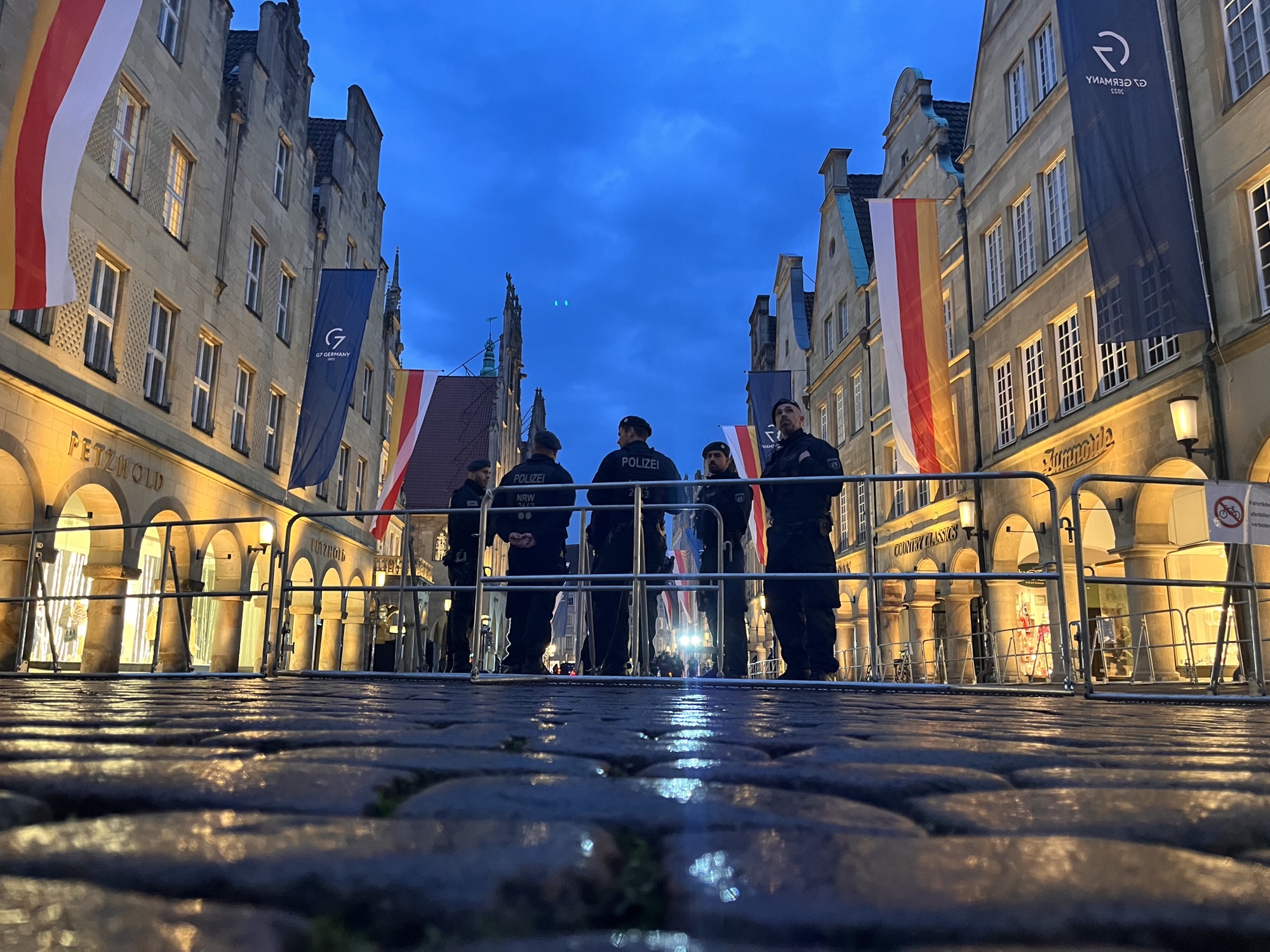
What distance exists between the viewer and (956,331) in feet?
76.9

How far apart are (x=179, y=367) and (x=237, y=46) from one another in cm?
943

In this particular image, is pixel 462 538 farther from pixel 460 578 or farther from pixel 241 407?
pixel 241 407

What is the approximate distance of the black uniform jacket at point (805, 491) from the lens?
8.16 m

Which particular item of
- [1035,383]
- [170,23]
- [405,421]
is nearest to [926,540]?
[1035,383]

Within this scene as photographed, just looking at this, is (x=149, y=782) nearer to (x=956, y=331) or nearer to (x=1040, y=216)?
(x=1040, y=216)

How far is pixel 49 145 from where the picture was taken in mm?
9703

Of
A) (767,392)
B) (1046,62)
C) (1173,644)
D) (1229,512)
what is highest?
(1046,62)

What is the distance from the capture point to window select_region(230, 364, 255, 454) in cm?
2012

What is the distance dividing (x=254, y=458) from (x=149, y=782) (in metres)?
20.8

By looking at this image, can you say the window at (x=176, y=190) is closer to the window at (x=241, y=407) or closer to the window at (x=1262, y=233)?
the window at (x=241, y=407)

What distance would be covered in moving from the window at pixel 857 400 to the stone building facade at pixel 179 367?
15.4 meters

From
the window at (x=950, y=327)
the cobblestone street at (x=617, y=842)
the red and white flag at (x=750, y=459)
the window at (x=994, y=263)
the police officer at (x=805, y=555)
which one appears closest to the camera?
the cobblestone street at (x=617, y=842)

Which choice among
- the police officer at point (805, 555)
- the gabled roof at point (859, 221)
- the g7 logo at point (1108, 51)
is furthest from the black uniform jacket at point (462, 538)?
the gabled roof at point (859, 221)

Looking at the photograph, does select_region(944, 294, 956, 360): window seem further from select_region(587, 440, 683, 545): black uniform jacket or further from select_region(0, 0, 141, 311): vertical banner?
select_region(0, 0, 141, 311): vertical banner
